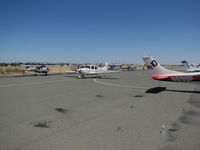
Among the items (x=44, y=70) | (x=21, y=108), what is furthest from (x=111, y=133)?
(x=44, y=70)

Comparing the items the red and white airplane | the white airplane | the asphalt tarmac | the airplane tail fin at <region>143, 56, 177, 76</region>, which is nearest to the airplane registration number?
the red and white airplane

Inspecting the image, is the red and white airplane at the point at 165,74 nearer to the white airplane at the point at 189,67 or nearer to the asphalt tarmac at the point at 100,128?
the asphalt tarmac at the point at 100,128

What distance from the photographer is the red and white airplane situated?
36.6ft

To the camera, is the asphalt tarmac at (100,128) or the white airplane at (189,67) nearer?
the asphalt tarmac at (100,128)

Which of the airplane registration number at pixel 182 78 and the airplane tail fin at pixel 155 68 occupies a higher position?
the airplane tail fin at pixel 155 68

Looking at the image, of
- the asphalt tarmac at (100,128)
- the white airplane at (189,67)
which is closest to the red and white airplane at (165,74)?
the asphalt tarmac at (100,128)

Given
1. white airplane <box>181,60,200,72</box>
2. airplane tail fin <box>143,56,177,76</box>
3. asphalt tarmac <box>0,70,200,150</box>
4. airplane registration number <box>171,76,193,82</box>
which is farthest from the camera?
white airplane <box>181,60,200,72</box>

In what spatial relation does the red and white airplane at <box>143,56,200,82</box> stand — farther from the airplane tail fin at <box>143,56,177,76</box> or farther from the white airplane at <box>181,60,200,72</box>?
the white airplane at <box>181,60,200,72</box>

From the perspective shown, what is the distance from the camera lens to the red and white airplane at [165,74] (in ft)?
36.6

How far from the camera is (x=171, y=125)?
5098 millimetres

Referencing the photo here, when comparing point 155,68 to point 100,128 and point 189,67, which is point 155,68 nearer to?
point 100,128

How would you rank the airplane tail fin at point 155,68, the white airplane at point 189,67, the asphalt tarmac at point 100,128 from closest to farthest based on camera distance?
the asphalt tarmac at point 100,128
the airplane tail fin at point 155,68
the white airplane at point 189,67

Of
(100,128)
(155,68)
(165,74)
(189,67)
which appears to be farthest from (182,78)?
(189,67)

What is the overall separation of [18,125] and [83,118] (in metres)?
2.45
